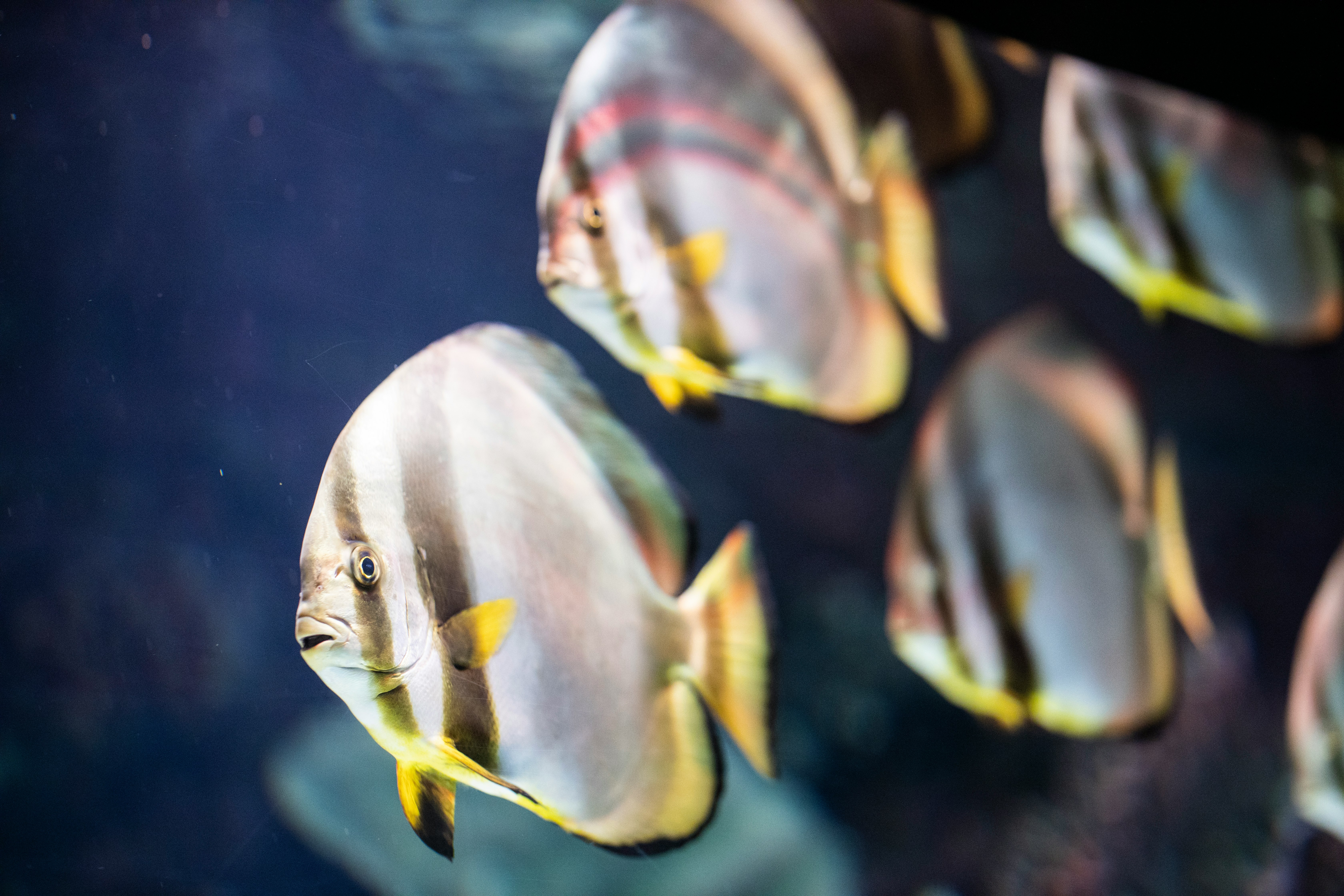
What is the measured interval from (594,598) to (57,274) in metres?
0.63

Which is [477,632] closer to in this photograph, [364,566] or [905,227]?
[364,566]

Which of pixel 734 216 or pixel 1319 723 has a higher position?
pixel 734 216

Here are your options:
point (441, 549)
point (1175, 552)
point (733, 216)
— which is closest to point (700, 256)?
point (733, 216)

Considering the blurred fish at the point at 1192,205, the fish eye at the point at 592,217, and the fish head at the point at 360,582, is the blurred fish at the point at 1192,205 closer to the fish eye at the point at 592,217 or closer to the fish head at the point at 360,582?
the fish eye at the point at 592,217

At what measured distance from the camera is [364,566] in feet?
2.72

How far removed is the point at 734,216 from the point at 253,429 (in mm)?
655

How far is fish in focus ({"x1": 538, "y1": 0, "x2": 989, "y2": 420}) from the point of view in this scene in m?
1.12

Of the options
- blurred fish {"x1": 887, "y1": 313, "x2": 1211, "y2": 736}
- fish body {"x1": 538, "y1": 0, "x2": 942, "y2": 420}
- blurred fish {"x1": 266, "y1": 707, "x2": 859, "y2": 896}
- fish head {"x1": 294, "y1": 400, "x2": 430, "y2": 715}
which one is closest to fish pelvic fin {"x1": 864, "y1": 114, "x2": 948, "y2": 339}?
fish body {"x1": 538, "y1": 0, "x2": 942, "y2": 420}

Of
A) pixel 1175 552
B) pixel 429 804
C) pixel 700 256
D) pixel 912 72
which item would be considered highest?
pixel 912 72

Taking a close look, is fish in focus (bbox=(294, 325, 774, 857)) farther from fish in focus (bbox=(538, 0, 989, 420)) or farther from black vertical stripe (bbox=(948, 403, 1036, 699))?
black vertical stripe (bbox=(948, 403, 1036, 699))

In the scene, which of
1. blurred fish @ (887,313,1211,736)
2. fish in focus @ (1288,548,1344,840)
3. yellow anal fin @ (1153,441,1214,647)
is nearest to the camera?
blurred fish @ (887,313,1211,736)

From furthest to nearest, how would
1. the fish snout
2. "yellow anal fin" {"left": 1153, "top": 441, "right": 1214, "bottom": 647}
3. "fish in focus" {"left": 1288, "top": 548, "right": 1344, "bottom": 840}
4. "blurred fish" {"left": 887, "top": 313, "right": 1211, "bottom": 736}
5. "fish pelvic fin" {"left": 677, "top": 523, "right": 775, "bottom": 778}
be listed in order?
"fish in focus" {"left": 1288, "top": 548, "right": 1344, "bottom": 840} → "yellow anal fin" {"left": 1153, "top": 441, "right": 1214, "bottom": 647} → "blurred fish" {"left": 887, "top": 313, "right": 1211, "bottom": 736} → "fish pelvic fin" {"left": 677, "top": 523, "right": 775, "bottom": 778} → the fish snout

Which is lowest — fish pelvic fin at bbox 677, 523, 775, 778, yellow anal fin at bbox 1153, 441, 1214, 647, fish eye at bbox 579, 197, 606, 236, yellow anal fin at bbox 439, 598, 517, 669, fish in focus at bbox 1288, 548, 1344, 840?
fish in focus at bbox 1288, 548, 1344, 840

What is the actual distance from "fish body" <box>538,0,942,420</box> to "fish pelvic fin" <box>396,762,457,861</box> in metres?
0.52
